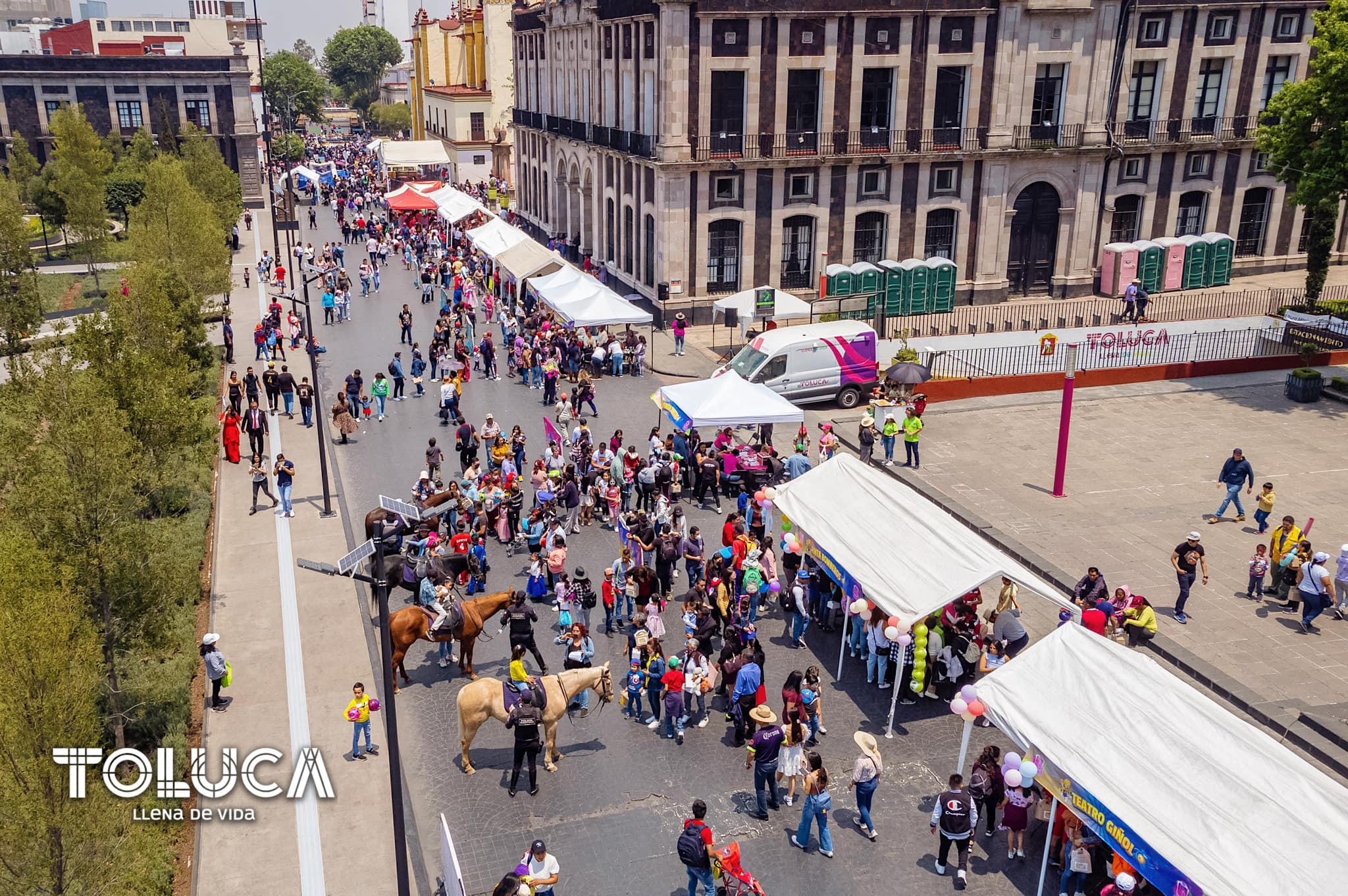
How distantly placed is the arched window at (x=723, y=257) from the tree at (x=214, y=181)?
1934cm

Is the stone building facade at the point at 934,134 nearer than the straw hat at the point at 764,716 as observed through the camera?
No

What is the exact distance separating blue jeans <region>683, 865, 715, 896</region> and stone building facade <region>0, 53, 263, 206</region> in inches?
2755

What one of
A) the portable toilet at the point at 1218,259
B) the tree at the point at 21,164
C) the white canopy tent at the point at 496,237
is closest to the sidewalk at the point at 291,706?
the white canopy tent at the point at 496,237

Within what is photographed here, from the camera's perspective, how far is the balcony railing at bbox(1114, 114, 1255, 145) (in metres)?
41.3

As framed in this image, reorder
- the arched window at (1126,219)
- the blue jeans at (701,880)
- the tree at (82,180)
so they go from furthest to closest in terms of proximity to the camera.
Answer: the tree at (82,180), the arched window at (1126,219), the blue jeans at (701,880)

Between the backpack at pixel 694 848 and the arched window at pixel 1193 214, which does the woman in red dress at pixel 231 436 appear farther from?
the arched window at pixel 1193 214

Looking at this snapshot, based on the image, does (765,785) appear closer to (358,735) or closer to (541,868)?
(541,868)

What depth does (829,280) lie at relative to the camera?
1517 inches

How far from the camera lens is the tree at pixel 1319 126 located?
92.5 ft

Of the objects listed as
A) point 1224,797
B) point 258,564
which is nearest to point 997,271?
point 258,564

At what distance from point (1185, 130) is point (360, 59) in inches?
6056

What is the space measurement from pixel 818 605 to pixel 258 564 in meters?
10.6

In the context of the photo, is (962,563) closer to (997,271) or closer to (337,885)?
(337,885)

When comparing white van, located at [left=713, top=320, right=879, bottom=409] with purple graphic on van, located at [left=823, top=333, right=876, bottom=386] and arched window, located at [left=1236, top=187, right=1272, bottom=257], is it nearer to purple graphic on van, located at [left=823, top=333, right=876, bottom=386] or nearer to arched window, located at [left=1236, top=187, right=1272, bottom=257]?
purple graphic on van, located at [left=823, top=333, right=876, bottom=386]
